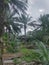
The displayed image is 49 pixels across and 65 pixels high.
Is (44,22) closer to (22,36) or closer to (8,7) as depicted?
(22,36)

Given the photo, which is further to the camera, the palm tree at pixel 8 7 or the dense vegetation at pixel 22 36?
the palm tree at pixel 8 7

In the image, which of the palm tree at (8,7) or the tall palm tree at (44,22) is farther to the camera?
the tall palm tree at (44,22)

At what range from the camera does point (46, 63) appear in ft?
21.2

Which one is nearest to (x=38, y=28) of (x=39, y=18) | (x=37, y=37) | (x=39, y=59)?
(x=39, y=18)

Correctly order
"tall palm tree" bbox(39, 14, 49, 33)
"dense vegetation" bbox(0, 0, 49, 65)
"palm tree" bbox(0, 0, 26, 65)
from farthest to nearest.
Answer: "tall palm tree" bbox(39, 14, 49, 33) < "palm tree" bbox(0, 0, 26, 65) < "dense vegetation" bbox(0, 0, 49, 65)

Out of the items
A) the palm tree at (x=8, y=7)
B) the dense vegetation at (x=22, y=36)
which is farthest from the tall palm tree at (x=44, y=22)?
the palm tree at (x=8, y=7)

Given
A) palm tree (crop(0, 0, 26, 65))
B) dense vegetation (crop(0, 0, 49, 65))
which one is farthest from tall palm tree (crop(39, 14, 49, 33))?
palm tree (crop(0, 0, 26, 65))

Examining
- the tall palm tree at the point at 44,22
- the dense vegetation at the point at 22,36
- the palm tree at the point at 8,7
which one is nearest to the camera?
the dense vegetation at the point at 22,36

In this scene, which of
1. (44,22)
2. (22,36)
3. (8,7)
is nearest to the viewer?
(8,7)

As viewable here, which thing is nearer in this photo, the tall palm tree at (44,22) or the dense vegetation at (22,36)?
the dense vegetation at (22,36)

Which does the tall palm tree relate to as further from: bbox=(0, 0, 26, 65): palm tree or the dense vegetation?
bbox=(0, 0, 26, 65): palm tree

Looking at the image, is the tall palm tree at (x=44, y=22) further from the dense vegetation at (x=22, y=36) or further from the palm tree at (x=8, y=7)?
the palm tree at (x=8, y=7)

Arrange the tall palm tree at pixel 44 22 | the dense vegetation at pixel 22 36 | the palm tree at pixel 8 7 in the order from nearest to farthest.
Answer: the dense vegetation at pixel 22 36 < the palm tree at pixel 8 7 < the tall palm tree at pixel 44 22

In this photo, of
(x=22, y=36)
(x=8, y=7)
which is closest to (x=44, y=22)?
(x=22, y=36)
